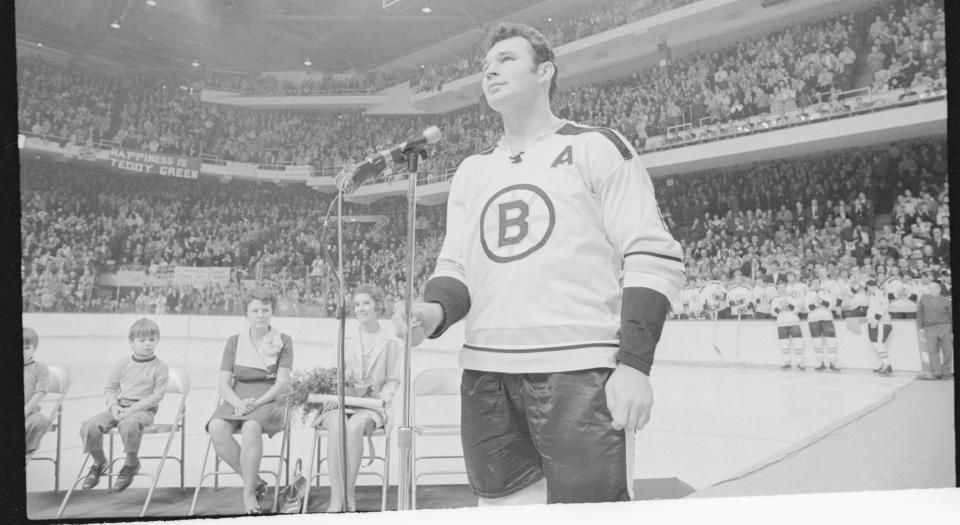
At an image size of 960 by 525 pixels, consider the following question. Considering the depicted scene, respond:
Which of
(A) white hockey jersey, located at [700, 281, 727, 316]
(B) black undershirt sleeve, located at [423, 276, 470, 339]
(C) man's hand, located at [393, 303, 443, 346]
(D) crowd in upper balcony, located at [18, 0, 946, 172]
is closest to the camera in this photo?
(C) man's hand, located at [393, 303, 443, 346]

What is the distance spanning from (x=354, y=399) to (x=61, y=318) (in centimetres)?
143

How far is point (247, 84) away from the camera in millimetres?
3162

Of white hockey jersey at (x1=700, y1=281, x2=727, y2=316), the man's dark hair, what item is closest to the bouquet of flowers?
the man's dark hair

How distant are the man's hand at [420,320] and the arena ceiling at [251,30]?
1500 mm

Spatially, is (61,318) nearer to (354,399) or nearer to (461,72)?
(354,399)

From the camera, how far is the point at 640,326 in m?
2.03

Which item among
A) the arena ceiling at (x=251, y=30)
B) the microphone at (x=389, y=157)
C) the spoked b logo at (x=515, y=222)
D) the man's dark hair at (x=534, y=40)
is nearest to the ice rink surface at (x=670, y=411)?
the spoked b logo at (x=515, y=222)

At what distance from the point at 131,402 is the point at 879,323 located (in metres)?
3.58

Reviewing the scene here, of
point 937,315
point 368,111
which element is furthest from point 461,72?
point 937,315

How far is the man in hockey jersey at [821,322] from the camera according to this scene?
317cm

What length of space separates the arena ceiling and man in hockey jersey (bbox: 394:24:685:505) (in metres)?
0.73

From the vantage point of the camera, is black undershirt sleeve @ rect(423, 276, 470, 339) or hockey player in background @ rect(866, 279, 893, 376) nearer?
black undershirt sleeve @ rect(423, 276, 470, 339)

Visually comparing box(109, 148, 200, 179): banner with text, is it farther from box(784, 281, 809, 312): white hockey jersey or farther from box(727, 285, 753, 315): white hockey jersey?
box(784, 281, 809, 312): white hockey jersey

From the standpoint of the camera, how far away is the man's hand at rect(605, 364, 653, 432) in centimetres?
204
